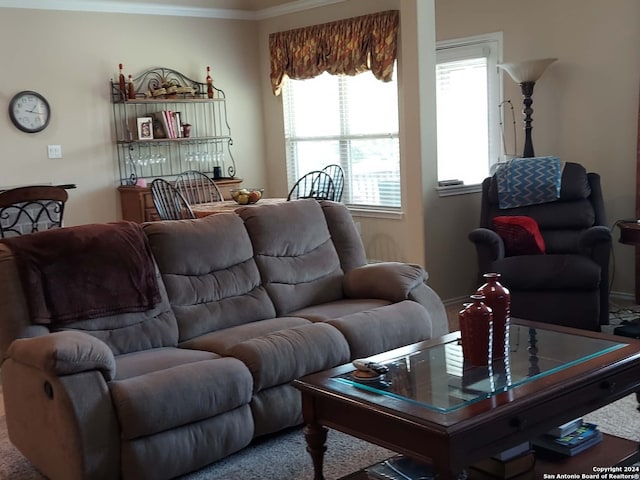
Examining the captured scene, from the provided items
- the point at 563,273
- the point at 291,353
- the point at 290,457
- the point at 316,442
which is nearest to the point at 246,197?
the point at 563,273

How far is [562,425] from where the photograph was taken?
2568 mm

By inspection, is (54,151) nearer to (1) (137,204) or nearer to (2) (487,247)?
(1) (137,204)

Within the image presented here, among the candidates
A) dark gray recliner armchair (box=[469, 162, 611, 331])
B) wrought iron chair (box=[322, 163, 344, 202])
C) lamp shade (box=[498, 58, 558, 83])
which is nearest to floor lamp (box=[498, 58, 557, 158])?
lamp shade (box=[498, 58, 558, 83])

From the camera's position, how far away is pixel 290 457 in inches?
128

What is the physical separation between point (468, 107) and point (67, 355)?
468 centimetres

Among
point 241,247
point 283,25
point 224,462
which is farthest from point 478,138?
point 224,462

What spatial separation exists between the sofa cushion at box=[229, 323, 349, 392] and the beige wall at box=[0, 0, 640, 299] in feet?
7.18

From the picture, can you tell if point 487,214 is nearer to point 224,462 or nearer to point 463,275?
point 463,275

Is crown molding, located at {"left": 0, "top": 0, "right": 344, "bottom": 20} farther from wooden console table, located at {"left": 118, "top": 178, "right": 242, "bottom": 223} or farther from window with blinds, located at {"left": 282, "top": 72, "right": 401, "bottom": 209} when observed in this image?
wooden console table, located at {"left": 118, "top": 178, "right": 242, "bottom": 223}

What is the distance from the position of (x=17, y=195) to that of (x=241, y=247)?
5.19ft

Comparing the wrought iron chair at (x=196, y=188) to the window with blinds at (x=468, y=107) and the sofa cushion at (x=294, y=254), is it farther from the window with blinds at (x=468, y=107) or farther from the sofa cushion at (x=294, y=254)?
the sofa cushion at (x=294, y=254)

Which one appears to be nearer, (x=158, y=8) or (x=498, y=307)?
(x=498, y=307)

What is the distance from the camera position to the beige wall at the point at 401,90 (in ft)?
17.9

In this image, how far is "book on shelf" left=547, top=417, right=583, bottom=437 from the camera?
263 centimetres
